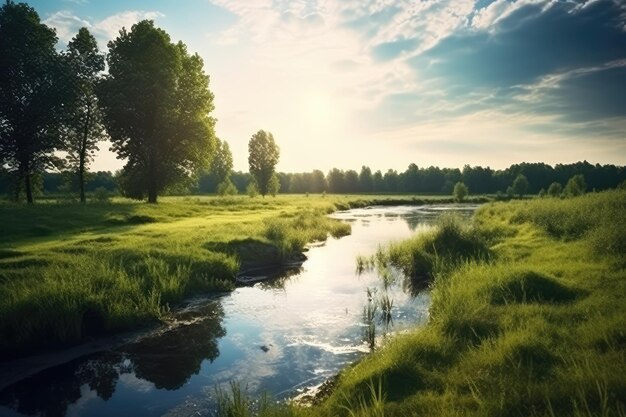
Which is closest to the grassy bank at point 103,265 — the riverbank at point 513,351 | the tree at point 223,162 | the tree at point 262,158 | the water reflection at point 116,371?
the water reflection at point 116,371

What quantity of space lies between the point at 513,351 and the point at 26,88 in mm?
45564

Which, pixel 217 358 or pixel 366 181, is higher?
pixel 366 181

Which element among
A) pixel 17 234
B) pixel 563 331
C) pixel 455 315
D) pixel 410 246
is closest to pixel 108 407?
pixel 455 315

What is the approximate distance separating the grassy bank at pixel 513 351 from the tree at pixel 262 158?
8578 cm

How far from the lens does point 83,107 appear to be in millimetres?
45438

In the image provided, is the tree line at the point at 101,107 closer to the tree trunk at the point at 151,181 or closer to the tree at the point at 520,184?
the tree trunk at the point at 151,181

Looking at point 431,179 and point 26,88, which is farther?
point 431,179

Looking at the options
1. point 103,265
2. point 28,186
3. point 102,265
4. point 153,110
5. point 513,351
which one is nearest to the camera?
point 513,351

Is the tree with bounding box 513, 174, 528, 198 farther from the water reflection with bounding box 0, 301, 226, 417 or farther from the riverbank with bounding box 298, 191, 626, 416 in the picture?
the water reflection with bounding box 0, 301, 226, 417

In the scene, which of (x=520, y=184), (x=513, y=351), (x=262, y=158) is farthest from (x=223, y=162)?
(x=513, y=351)

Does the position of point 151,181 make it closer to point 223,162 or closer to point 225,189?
point 225,189

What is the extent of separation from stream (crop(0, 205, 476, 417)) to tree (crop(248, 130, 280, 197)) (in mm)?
83126

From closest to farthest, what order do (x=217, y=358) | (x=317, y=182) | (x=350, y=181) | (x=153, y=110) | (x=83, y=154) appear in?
(x=217, y=358)
(x=153, y=110)
(x=83, y=154)
(x=350, y=181)
(x=317, y=182)

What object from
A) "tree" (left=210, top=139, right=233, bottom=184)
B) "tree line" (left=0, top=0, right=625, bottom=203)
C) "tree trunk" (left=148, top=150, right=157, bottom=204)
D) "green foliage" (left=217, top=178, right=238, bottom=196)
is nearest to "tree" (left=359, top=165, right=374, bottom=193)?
"tree" (left=210, top=139, right=233, bottom=184)
